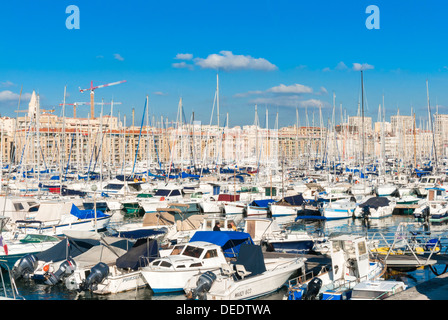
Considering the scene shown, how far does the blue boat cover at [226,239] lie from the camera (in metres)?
22.9

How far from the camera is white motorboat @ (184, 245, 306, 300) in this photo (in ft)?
59.1

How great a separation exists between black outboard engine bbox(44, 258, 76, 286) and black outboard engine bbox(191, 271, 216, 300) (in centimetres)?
652

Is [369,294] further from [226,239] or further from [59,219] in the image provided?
[59,219]

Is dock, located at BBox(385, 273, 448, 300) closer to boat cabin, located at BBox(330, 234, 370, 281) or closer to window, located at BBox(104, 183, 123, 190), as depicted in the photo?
boat cabin, located at BBox(330, 234, 370, 281)

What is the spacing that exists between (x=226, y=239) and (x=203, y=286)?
16.5 feet

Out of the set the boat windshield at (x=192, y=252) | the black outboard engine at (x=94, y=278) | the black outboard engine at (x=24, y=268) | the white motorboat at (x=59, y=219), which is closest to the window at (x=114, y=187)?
the white motorboat at (x=59, y=219)

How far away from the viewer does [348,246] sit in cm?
1973

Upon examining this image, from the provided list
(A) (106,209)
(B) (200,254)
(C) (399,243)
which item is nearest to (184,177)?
(A) (106,209)

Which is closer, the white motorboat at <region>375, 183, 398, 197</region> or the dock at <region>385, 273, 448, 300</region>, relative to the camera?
the dock at <region>385, 273, 448, 300</region>

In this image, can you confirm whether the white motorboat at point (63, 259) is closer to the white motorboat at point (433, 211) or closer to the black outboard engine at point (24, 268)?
the black outboard engine at point (24, 268)

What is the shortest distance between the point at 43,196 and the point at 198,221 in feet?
73.1

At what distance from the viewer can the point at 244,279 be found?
18.8 meters

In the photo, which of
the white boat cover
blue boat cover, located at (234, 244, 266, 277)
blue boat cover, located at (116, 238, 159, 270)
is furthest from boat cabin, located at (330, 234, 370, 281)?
the white boat cover
